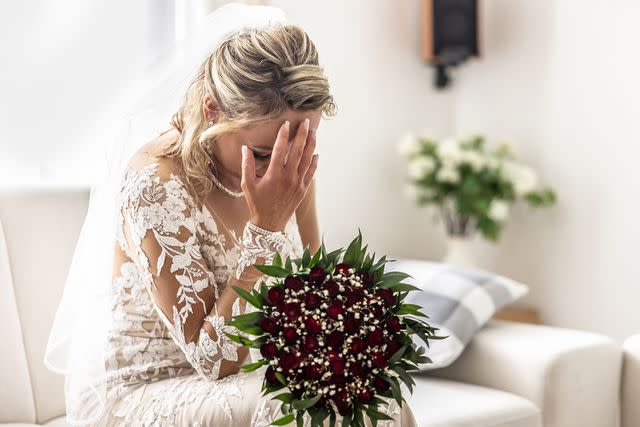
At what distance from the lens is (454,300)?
2.30m

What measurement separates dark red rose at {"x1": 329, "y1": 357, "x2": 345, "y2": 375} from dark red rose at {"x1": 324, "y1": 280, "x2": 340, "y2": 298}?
0.11 metres

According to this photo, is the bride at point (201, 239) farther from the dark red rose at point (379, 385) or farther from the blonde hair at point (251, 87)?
the dark red rose at point (379, 385)

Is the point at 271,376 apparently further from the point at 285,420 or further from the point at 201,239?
the point at 201,239

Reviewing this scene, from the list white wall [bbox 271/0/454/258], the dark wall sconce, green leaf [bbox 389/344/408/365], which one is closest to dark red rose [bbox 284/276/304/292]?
green leaf [bbox 389/344/408/365]

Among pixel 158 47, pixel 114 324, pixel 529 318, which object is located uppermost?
pixel 158 47

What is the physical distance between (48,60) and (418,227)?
185 centimetres

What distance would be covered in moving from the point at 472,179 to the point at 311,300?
6.48ft

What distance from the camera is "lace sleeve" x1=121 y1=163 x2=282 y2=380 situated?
4.97 feet

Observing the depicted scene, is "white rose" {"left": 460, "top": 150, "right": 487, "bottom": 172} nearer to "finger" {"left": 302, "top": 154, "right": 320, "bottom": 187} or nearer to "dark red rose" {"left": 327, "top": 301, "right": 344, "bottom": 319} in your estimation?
"finger" {"left": 302, "top": 154, "right": 320, "bottom": 187}

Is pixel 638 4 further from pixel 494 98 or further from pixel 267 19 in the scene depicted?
pixel 267 19

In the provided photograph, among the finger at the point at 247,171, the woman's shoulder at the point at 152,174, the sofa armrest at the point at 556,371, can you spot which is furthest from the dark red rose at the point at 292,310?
the sofa armrest at the point at 556,371

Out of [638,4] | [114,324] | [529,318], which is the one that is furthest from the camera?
[529,318]

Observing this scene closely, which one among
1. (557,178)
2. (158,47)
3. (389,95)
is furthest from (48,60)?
(557,178)

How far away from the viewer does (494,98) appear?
3.40 m
